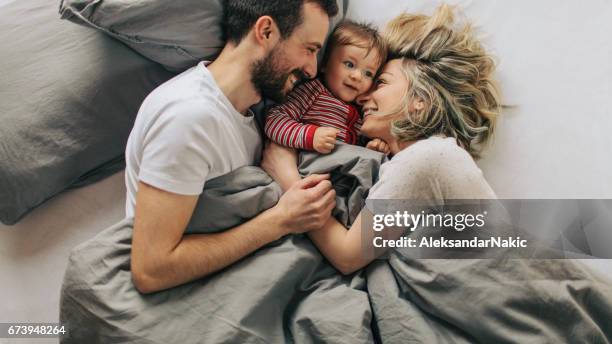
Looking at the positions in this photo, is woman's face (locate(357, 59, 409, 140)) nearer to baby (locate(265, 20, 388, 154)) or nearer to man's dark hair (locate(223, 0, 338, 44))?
baby (locate(265, 20, 388, 154))

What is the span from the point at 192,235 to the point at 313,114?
40 cm

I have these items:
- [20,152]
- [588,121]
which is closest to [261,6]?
[20,152]

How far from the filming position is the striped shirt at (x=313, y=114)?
3.62 ft

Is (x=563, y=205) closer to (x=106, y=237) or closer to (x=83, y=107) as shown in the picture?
(x=106, y=237)

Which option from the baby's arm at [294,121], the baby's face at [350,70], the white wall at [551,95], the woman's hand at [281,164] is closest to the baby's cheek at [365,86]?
the baby's face at [350,70]

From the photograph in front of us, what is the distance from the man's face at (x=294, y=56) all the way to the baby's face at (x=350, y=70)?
98 millimetres

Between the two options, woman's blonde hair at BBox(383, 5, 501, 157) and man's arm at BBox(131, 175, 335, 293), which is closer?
man's arm at BBox(131, 175, 335, 293)

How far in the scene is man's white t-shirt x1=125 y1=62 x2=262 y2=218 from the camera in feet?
2.84

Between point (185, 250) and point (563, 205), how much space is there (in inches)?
33.2

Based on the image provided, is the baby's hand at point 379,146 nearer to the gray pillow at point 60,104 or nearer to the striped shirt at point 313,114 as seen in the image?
the striped shirt at point 313,114

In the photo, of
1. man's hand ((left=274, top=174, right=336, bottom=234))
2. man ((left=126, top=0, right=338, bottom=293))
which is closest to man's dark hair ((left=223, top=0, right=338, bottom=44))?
man ((left=126, top=0, right=338, bottom=293))

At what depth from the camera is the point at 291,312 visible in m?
0.95

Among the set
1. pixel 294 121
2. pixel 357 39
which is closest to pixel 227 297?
pixel 294 121

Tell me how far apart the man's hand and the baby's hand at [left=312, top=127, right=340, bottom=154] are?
8cm
